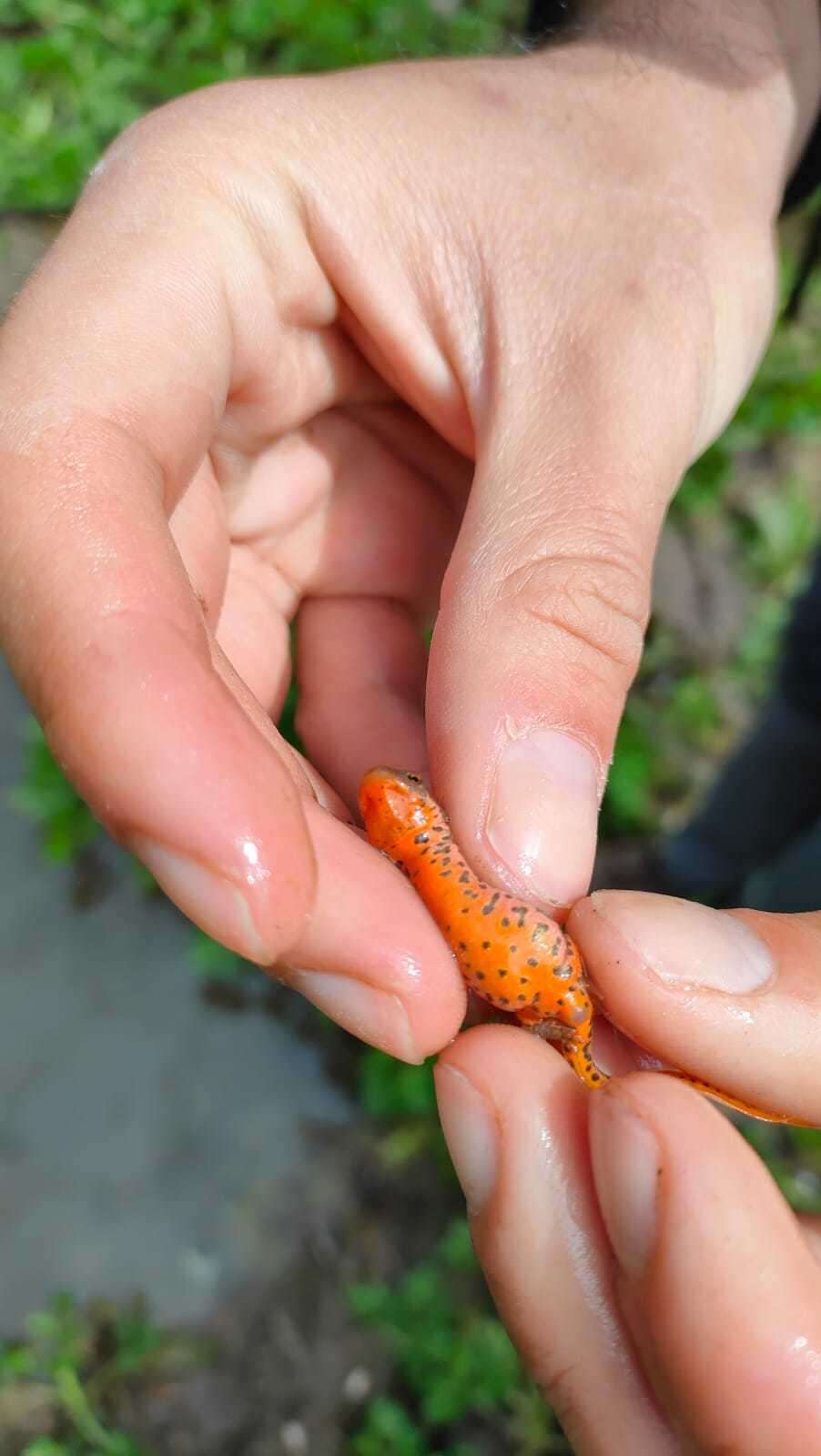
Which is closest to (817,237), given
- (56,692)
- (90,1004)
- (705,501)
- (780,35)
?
(780,35)

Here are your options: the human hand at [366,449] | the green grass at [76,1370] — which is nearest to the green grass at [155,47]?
the human hand at [366,449]

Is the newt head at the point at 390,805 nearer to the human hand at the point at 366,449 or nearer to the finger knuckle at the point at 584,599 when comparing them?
the human hand at the point at 366,449

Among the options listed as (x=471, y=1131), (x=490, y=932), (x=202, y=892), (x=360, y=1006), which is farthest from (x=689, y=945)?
(x=202, y=892)

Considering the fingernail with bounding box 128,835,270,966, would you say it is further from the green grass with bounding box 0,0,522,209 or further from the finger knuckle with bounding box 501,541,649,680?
the green grass with bounding box 0,0,522,209

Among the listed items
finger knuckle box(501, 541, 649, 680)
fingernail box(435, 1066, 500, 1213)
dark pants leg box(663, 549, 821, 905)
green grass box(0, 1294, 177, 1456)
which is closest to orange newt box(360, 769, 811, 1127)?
fingernail box(435, 1066, 500, 1213)

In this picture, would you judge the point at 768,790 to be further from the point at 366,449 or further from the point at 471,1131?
the point at 471,1131

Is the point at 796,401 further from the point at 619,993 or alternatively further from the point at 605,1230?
the point at 605,1230
